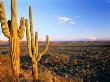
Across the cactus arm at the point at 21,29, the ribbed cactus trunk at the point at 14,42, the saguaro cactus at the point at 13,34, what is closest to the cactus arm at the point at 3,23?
the saguaro cactus at the point at 13,34

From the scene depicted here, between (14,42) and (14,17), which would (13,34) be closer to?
(14,42)

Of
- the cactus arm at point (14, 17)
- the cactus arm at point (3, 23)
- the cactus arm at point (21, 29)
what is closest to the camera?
the cactus arm at point (3, 23)

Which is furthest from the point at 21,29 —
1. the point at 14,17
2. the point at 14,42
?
the point at 14,42

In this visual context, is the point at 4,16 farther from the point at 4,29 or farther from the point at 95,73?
the point at 95,73

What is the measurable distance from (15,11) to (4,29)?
3.46 feet

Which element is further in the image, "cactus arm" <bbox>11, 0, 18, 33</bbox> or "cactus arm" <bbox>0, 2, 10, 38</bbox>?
"cactus arm" <bbox>11, 0, 18, 33</bbox>

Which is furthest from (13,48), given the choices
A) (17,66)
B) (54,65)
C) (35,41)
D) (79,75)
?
(54,65)

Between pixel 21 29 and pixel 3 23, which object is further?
pixel 21 29

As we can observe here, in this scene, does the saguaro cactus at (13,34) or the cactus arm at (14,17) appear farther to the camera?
the cactus arm at (14,17)

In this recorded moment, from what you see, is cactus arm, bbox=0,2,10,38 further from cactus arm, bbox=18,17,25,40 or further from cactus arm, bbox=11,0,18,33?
cactus arm, bbox=18,17,25,40

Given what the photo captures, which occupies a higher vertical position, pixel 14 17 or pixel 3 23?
pixel 14 17

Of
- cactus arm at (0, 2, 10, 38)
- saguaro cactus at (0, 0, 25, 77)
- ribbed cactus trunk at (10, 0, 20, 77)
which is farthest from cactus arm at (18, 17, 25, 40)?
cactus arm at (0, 2, 10, 38)

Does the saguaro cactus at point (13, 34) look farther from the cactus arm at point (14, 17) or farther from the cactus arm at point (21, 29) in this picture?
the cactus arm at point (21, 29)

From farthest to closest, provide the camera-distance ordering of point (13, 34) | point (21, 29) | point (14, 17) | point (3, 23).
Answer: point (21, 29) → point (14, 17) → point (13, 34) → point (3, 23)
